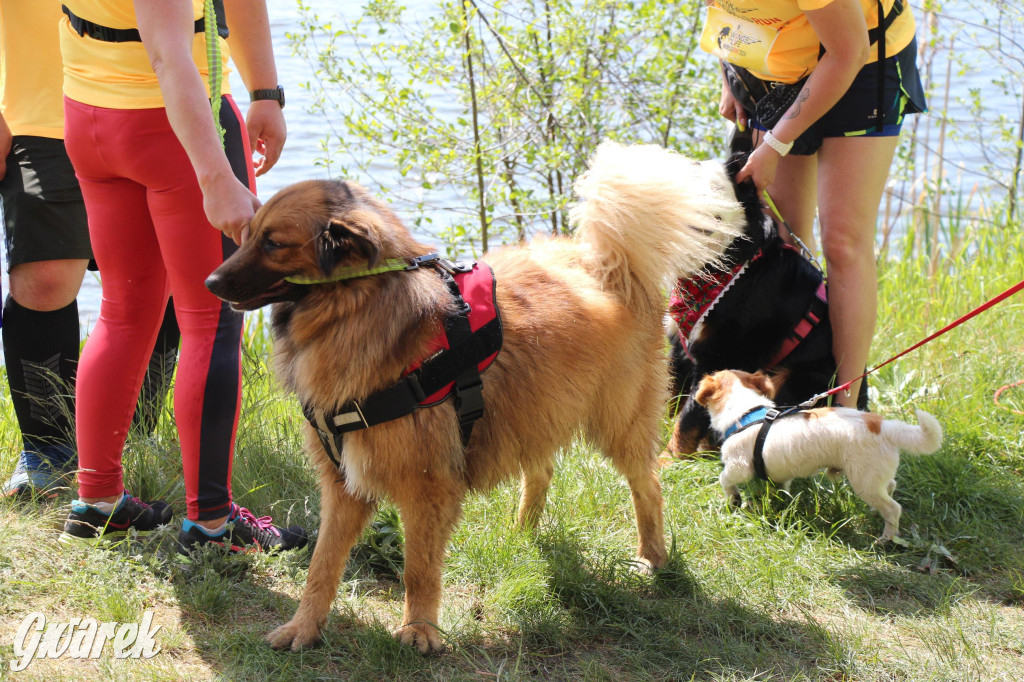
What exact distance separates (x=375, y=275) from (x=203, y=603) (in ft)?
3.98

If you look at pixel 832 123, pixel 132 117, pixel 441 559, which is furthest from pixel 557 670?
pixel 832 123

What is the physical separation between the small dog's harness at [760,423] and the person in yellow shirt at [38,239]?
102 inches

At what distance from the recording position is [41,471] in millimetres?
3250

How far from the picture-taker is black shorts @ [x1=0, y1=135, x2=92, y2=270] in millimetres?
3156

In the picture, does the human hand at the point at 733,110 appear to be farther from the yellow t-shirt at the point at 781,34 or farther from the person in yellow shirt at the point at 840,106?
the yellow t-shirt at the point at 781,34

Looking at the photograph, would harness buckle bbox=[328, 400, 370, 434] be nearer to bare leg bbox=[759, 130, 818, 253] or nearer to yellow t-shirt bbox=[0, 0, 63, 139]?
yellow t-shirt bbox=[0, 0, 63, 139]

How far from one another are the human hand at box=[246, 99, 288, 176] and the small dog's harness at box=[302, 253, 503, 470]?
90 centimetres

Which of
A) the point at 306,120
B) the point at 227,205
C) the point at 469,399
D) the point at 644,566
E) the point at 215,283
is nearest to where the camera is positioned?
the point at 215,283

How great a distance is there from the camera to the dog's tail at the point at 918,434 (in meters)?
3.08

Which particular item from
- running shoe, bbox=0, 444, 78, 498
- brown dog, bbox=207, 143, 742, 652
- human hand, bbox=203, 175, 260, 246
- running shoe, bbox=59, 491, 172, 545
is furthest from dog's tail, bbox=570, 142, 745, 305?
running shoe, bbox=0, 444, 78, 498

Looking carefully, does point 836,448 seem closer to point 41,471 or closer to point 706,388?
point 706,388

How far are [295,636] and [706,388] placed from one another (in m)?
→ 1.96

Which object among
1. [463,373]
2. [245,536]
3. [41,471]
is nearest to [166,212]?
[463,373]

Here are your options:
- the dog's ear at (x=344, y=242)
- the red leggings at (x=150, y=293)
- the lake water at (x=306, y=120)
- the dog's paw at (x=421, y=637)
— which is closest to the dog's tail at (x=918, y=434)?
the dog's paw at (x=421, y=637)
